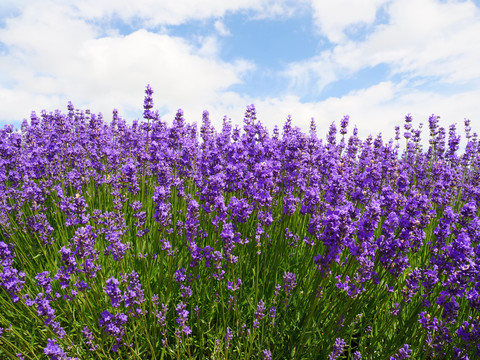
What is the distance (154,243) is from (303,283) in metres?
2.06

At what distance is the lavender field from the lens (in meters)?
2.70

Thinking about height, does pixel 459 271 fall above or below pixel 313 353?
above

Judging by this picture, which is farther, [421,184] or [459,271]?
[421,184]

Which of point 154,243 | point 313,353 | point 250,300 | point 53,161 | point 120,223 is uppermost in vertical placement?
point 53,161

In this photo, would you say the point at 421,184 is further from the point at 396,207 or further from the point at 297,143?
the point at 297,143

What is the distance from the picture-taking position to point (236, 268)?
3740mm

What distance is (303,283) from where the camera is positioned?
405 centimetres

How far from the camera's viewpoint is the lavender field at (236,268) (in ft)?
8.87

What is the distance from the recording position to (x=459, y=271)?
2.56 meters

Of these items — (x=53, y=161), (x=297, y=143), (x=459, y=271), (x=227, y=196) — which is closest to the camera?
(x=459, y=271)

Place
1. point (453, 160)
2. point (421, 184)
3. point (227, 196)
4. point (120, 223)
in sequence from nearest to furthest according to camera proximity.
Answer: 1. point (120, 223)
2. point (227, 196)
3. point (421, 184)
4. point (453, 160)

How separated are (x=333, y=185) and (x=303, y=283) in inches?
55.6

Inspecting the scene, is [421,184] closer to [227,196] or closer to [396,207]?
[396,207]

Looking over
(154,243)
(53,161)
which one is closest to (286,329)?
(154,243)
